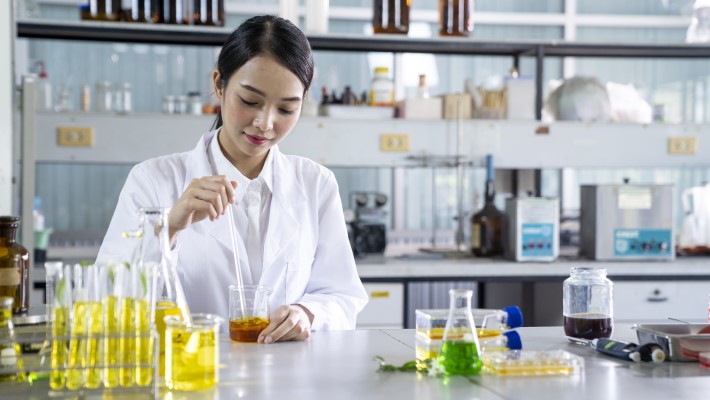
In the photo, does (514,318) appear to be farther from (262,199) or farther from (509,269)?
(509,269)

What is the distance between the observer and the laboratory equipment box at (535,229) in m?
3.62

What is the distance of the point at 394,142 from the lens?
3.82 metres

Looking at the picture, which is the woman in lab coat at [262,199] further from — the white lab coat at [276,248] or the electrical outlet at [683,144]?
the electrical outlet at [683,144]

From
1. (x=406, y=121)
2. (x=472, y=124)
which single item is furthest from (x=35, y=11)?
(x=472, y=124)

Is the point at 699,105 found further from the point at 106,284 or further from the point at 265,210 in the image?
the point at 106,284

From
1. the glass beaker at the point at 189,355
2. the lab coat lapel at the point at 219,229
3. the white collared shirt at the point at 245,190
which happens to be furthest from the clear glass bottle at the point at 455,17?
the glass beaker at the point at 189,355

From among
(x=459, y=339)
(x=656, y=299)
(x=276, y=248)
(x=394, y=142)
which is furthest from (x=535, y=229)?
(x=459, y=339)

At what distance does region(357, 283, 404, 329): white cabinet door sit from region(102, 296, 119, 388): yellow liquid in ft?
7.34

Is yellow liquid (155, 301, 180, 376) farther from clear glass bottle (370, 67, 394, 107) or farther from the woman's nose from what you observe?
clear glass bottle (370, 67, 394, 107)

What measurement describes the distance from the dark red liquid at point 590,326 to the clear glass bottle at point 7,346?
1.06m

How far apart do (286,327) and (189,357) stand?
0.44m

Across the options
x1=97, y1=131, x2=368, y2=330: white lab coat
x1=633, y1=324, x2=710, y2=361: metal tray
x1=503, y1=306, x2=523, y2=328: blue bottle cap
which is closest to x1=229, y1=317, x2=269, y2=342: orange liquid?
x1=97, y1=131, x2=368, y2=330: white lab coat

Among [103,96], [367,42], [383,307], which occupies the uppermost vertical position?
[367,42]

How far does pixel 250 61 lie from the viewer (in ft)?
6.40
